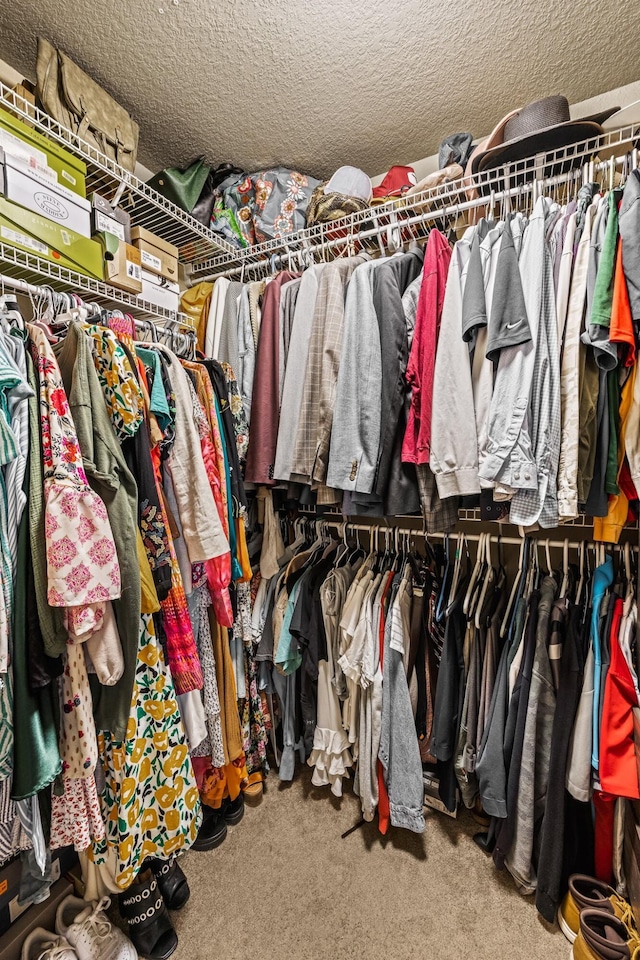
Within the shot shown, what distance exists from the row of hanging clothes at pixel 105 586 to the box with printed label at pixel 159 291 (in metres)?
0.18

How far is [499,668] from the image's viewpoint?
4.27ft

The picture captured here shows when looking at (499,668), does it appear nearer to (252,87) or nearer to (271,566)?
(271,566)

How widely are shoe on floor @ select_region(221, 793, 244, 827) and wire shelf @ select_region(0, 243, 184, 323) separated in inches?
72.0

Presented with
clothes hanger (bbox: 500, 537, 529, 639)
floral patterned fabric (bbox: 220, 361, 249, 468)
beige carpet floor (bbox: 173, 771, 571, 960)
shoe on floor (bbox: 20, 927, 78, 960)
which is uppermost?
floral patterned fabric (bbox: 220, 361, 249, 468)

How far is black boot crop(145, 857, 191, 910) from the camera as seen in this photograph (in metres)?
1.25

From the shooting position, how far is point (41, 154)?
112 centimetres

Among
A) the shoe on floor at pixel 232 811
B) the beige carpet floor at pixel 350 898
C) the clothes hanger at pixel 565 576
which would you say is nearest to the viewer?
the beige carpet floor at pixel 350 898

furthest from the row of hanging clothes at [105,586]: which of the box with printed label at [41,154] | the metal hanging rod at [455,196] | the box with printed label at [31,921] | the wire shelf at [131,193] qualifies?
the metal hanging rod at [455,196]

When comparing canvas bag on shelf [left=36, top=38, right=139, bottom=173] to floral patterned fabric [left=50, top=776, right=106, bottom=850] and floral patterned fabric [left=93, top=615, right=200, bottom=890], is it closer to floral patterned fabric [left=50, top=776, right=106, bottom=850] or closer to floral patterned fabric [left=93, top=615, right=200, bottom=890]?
floral patterned fabric [left=93, top=615, right=200, bottom=890]

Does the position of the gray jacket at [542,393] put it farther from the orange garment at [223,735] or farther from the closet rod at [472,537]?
the orange garment at [223,735]

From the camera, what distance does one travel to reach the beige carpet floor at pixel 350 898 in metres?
1.16

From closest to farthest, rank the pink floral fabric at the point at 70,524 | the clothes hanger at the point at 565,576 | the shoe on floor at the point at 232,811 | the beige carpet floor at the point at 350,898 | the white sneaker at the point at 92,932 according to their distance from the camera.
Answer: the pink floral fabric at the point at 70,524
the white sneaker at the point at 92,932
the beige carpet floor at the point at 350,898
the clothes hanger at the point at 565,576
the shoe on floor at the point at 232,811

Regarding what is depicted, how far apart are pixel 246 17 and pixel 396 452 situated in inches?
52.9

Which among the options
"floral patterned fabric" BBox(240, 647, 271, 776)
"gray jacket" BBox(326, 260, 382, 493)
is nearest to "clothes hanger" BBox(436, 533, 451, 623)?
"gray jacket" BBox(326, 260, 382, 493)
